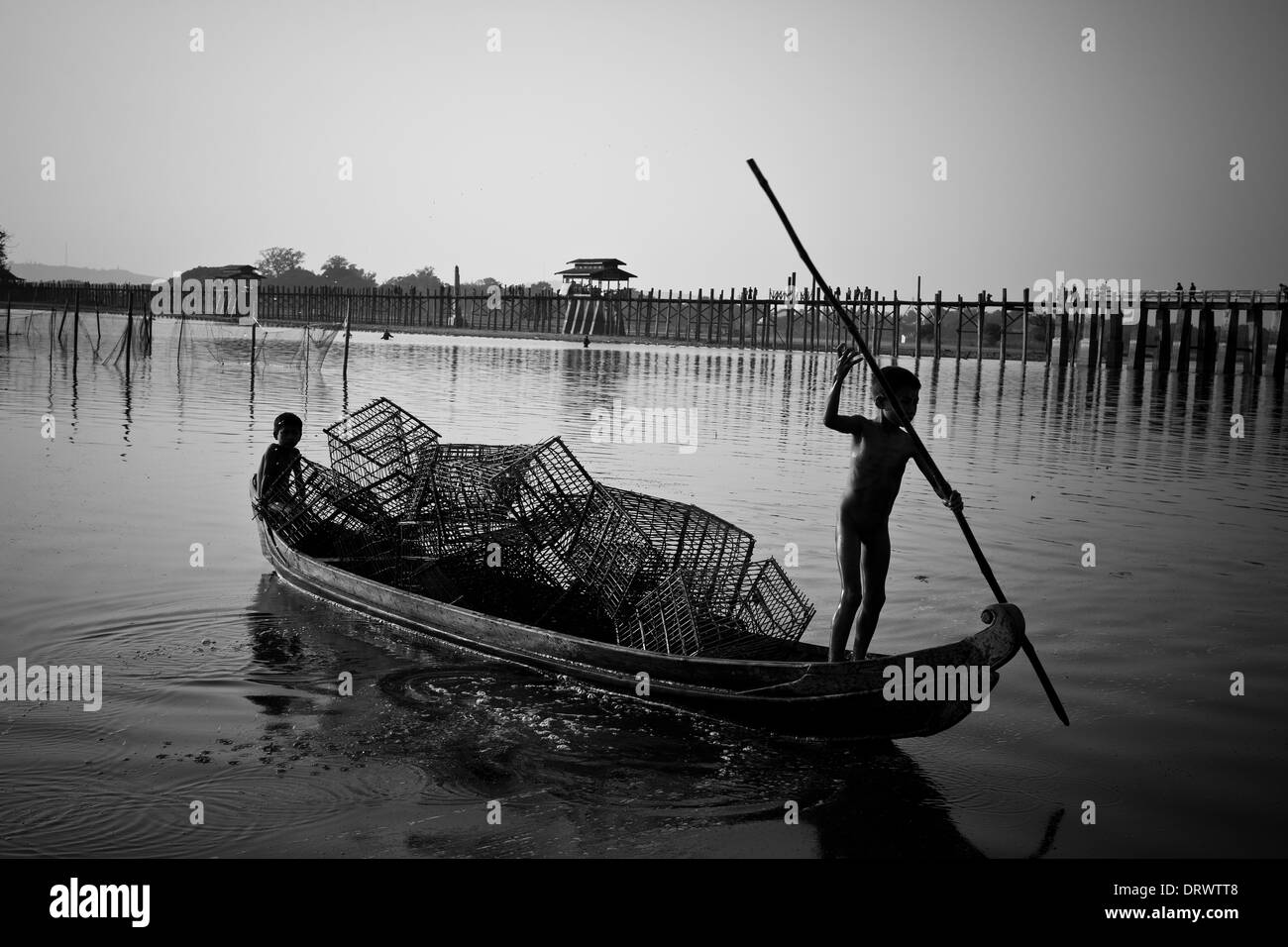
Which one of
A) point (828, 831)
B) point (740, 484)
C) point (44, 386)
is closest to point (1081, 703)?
point (828, 831)

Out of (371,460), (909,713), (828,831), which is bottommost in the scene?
(828,831)

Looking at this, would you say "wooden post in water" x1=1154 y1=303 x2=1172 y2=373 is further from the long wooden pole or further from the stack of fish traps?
the long wooden pole

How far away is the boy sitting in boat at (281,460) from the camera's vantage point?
10852 millimetres

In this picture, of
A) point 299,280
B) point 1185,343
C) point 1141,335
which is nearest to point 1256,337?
point 1185,343

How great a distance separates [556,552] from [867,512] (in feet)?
9.47

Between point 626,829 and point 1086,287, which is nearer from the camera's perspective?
point 626,829

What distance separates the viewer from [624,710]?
7383 mm

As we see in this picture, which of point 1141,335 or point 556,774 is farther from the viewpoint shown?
point 1141,335

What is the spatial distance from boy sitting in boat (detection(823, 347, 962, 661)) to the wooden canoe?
15.7 inches

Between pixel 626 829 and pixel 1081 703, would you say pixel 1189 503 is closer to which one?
pixel 1081 703

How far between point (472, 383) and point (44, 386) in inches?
506

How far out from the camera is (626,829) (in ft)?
18.6

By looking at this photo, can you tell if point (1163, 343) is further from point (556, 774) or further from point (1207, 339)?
point (556, 774)

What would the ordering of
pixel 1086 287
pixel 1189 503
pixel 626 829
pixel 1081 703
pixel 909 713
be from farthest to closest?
pixel 1086 287 < pixel 1189 503 < pixel 1081 703 < pixel 909 713 < pixel 626 829
